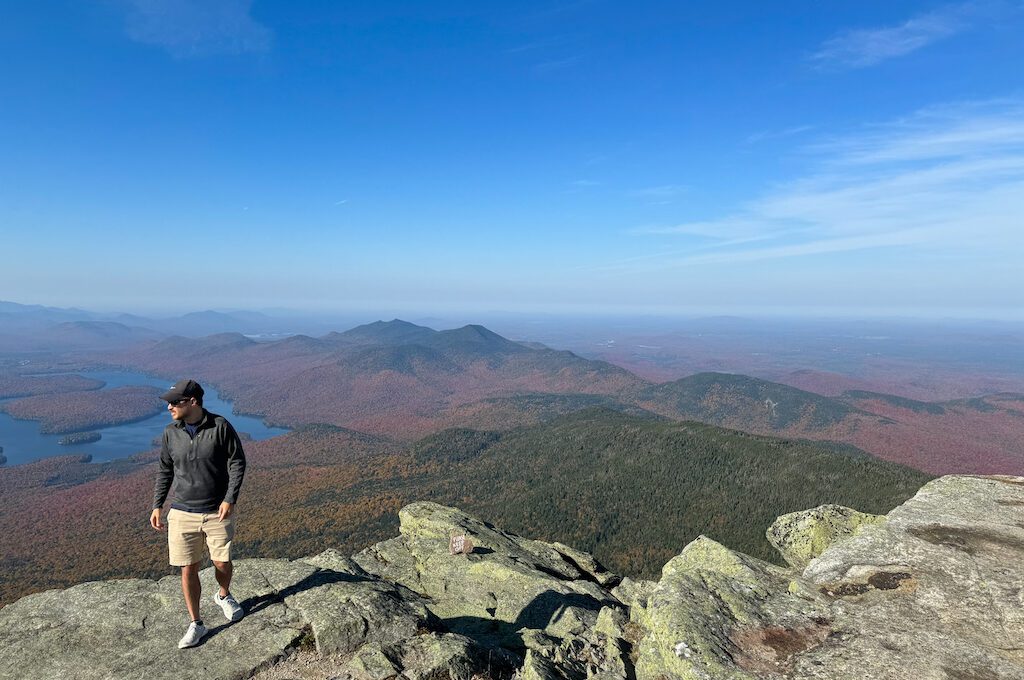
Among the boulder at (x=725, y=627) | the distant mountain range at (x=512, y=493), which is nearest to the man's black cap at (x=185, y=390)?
the boulder at (x=725, y=627)

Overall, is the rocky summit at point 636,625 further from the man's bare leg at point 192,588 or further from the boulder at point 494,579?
the man's bare leg at point 192,588

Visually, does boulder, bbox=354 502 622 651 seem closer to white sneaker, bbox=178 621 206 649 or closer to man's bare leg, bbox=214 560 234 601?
man's bare leg, bbox=214 560 234 601

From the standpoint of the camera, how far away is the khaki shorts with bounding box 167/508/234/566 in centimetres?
1066

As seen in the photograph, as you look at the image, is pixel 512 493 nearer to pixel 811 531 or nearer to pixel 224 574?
pixel 811 531

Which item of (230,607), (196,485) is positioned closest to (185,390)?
(196,485)

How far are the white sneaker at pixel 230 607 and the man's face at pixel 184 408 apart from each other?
4.81 meters

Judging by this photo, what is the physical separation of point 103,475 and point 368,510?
5383 inches

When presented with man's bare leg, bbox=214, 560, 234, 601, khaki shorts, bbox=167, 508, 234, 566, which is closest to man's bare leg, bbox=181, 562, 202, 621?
khaki shorts, bbox=167, 508, 234, 566

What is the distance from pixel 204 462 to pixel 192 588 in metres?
3.04

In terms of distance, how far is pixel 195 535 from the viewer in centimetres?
1087

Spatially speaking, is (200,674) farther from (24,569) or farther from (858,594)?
(24,569)

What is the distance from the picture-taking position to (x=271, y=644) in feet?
35.4

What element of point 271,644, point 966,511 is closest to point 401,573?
point 271,644

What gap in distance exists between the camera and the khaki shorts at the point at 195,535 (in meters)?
10.7
